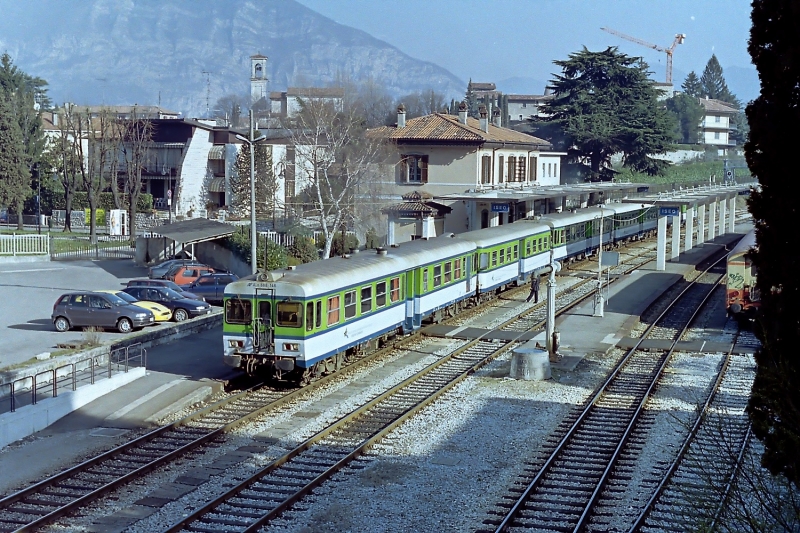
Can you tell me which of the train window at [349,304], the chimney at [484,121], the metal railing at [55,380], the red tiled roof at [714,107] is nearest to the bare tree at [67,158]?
the chimney at [484,121]

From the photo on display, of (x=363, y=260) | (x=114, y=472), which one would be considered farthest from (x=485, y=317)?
(x=114, y=472)

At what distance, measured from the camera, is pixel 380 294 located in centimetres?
2270

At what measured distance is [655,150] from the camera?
7631 cm

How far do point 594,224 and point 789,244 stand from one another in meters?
37.6

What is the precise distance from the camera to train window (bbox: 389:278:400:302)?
23359mm

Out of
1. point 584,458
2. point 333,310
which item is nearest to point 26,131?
point 333,310

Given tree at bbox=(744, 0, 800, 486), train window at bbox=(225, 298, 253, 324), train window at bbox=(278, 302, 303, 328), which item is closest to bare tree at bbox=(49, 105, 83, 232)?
train window at bbox=(225, 298, 253, 324)

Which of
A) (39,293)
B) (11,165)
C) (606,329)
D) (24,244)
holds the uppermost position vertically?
(11,165)

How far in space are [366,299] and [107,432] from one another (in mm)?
7406

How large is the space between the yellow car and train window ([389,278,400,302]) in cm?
855

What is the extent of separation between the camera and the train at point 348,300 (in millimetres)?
19062

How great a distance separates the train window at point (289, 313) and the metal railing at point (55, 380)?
3476mm

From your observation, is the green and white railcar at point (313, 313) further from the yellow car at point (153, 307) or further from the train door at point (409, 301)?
the yellow car at point (153, 307)

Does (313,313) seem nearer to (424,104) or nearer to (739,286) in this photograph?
(739,286)
